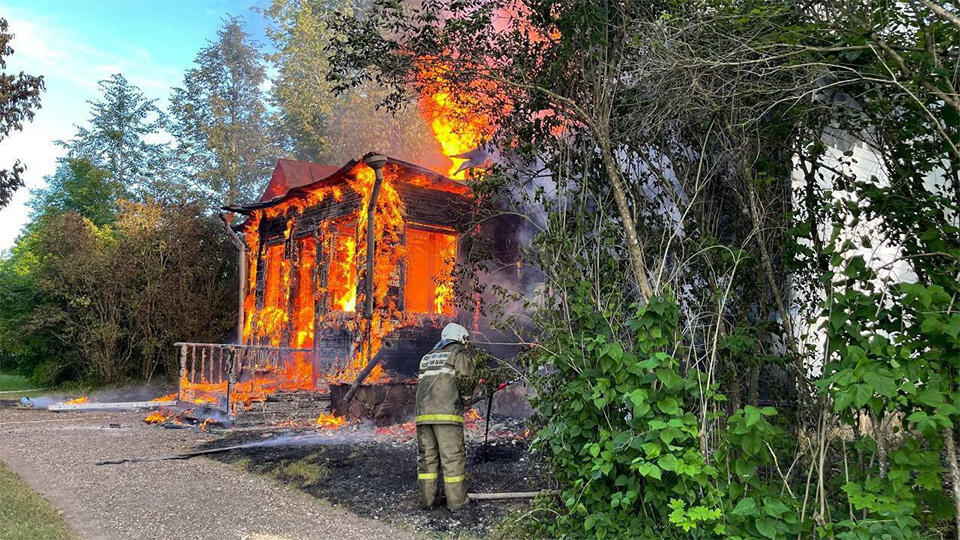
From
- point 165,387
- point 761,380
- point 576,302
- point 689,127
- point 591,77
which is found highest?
point 591,77

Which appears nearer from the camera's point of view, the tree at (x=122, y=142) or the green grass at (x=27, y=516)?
the green grass at (x=27, y=516)

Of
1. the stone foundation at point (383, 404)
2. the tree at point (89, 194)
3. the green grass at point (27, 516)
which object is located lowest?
the green grass at point (27, 516)

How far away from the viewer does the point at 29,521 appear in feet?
16.4

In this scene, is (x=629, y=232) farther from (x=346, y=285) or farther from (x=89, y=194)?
(x=89, y=194)

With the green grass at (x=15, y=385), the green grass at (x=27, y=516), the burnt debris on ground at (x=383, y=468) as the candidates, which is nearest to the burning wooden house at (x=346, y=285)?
the burnt debris on ground at (x=383, y=468)

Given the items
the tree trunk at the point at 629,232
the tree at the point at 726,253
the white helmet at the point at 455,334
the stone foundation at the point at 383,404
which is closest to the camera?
the tree at the point at 726,253

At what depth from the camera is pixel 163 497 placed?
607cm

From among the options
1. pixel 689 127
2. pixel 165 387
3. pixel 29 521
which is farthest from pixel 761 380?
pixel 165 387

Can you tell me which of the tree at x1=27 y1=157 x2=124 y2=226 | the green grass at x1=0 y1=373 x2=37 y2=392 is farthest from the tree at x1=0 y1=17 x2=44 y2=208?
the tree at x1=27 y1=157 x2=124 y2=226

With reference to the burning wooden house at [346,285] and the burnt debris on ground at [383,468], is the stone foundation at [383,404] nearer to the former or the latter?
the burning wooden house at [346,285]

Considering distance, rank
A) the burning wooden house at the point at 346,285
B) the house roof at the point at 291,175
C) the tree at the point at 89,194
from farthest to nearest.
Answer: the tree at the point at 89,194 → the house roof at the point at 291,175 → the burning wooden house at the point at 346,285

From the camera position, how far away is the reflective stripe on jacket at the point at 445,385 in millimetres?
5781

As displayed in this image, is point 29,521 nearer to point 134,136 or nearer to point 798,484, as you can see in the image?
point 798,484

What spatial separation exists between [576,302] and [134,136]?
1576 inches
